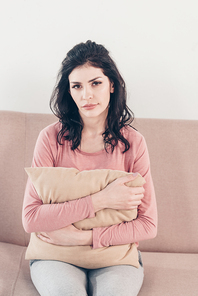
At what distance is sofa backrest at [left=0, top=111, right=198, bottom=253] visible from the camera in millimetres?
1579

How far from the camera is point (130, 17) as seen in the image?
1.75 meters

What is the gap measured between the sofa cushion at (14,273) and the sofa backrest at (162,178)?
109mm

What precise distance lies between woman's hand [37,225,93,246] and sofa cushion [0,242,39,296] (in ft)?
0.69

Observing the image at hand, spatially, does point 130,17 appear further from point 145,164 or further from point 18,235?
point 18,235

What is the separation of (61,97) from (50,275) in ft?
2.39

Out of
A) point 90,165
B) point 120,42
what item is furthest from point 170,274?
point 120,42

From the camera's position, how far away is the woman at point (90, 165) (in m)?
1.13

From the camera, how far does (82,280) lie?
113cm

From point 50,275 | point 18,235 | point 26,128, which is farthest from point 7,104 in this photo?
point 50,275

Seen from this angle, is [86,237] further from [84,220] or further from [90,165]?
[90,165]

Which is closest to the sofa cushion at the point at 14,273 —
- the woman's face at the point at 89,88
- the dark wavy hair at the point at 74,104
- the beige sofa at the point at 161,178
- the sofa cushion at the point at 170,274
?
the beige sofa at the point at 161,178

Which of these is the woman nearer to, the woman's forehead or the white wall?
the woman's forehead

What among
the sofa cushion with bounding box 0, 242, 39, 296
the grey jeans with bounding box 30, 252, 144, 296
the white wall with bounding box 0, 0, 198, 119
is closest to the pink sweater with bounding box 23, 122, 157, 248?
the grey jeans with bounding box 30, 252, 144, 296

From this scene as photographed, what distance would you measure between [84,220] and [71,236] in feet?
0.25
